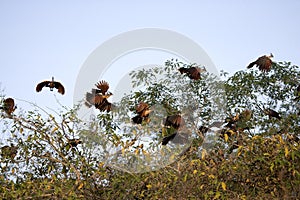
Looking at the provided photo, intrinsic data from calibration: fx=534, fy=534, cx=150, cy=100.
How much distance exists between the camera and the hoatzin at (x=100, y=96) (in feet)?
18.8

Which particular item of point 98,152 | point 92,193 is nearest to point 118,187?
point 92,193

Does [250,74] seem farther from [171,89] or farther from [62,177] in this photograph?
[62,177]

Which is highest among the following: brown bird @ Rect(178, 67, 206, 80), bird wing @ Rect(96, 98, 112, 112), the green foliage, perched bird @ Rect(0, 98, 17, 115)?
brown bird @ Rect(178, 67, 206, 80)

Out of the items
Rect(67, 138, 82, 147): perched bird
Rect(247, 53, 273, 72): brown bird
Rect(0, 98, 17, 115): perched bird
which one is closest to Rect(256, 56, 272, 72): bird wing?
Rect(247, 53, 273, 72): brown bird

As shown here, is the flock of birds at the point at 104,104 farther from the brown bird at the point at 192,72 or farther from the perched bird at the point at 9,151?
the brown bird at the point at 192,72

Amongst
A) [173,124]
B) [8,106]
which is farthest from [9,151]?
[173,124]

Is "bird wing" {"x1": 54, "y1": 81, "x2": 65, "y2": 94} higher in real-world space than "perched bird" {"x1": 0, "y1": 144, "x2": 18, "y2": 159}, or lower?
higher

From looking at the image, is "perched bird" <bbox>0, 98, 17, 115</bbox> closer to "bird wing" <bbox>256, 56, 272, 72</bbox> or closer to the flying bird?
the flying bird

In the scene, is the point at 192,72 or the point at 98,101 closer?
the point at 98,101

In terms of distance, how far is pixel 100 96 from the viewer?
227 inches

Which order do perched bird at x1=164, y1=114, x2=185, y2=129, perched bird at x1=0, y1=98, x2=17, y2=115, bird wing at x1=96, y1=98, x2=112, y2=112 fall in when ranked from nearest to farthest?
perched bird at x1=0, y1=98, x2=17, y2=115 → perched bird at x1=164, y1=114, x2=185, y2=129 → bird wing at x1=96, y1=98, x2=112, y2=112

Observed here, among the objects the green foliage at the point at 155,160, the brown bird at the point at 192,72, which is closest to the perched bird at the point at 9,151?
the green foliage at the point at 155,160

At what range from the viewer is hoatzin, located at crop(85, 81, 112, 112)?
5.73 metres

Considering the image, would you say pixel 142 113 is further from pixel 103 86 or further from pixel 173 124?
pixel 103 86
